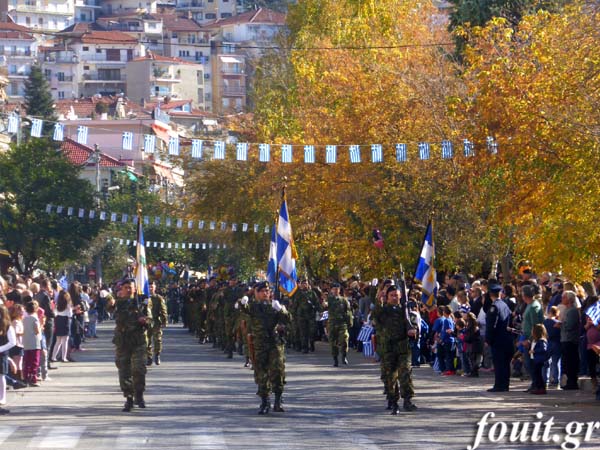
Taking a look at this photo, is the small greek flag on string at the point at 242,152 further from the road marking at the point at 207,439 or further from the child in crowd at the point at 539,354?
the road marking at the point at 207,439

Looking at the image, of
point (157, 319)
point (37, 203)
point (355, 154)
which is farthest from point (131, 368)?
point (37, 203)

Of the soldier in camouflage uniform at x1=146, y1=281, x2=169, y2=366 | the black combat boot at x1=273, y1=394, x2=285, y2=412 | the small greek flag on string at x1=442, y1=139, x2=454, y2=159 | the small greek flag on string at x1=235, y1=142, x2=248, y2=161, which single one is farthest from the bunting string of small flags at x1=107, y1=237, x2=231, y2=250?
the black combat boot at x1=273, y1=394, x2=285, y2=412

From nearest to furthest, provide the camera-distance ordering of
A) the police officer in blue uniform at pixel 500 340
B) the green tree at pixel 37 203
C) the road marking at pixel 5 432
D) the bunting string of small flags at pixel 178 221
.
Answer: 1. the road marking at pixel 5 432
2. the police officer in blue uniform at pixel 500 340
3. the bunting string of small flags at pixel 178 221
4. the green tree at pixel 37 203

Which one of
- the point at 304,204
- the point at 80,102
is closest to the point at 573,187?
the point at 304,204

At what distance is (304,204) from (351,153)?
6185 mm

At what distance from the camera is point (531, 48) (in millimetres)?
27609

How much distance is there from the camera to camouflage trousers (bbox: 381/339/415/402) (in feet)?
66.3

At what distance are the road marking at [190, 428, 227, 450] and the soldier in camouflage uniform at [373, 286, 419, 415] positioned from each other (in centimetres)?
313

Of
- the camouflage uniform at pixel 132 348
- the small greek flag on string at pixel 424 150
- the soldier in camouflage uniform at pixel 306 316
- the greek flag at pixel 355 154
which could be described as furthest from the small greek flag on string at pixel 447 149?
the camouflage uniform at pixel 132 348

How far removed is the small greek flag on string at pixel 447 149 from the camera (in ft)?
114

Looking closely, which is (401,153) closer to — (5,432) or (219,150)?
(219,150)

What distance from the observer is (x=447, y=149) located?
3500 centimetres

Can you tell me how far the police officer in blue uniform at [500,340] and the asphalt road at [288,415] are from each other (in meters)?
0.37

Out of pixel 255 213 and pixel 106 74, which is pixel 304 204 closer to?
pixel 255 213
